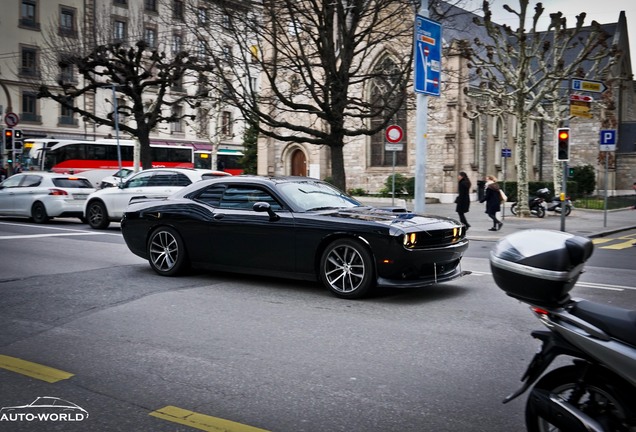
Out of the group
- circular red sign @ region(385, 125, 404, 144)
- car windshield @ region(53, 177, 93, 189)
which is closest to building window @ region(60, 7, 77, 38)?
car windshield @ region(53, 177, 93, 189)

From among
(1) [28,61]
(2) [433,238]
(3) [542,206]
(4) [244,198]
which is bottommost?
(3) [542,206]

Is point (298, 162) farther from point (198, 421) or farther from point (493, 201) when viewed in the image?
point (198, 421)

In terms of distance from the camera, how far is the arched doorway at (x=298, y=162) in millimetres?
42438

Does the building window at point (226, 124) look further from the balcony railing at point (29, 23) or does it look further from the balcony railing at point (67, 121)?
the balcony railing at point (29, 23)

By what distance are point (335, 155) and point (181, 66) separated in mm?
12038

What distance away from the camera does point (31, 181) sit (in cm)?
2012

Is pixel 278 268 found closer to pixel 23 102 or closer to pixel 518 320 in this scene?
pixel 518 320

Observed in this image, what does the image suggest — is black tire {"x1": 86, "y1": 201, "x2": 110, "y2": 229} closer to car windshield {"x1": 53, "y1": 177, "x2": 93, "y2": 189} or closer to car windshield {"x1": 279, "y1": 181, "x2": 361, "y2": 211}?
car windshield {"x1": 53, "y1": 177, "x2": 93, "y2": 189}

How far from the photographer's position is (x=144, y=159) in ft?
98.1

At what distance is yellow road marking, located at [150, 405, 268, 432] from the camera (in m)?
3.82

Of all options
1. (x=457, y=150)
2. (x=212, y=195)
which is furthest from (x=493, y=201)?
(x=457, y=150)

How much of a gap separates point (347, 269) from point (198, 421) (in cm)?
405

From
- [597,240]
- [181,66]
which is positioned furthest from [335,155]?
[181,66]

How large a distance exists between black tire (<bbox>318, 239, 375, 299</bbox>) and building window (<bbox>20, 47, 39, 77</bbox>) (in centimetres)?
5095
